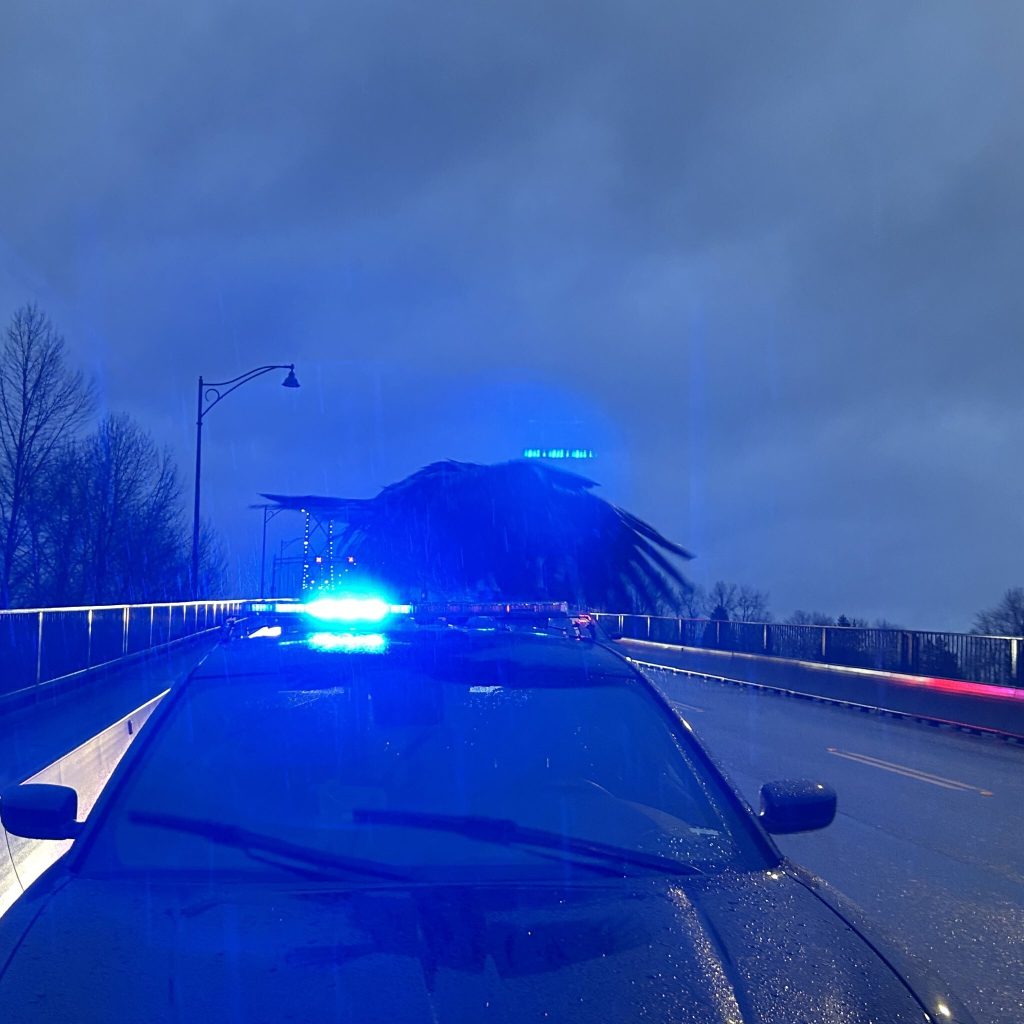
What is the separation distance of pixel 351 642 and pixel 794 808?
1.83 metres

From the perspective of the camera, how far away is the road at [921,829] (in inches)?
240

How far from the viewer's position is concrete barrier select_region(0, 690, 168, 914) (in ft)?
23.9

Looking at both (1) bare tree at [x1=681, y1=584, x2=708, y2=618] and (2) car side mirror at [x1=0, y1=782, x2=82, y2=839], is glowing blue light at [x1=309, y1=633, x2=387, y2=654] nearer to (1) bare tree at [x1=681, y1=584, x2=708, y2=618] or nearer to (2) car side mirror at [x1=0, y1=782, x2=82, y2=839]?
(2) car side mirror at [x1=0, y1=782, x2=82, y2=839]

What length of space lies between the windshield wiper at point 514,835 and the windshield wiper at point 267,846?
0.23 meters

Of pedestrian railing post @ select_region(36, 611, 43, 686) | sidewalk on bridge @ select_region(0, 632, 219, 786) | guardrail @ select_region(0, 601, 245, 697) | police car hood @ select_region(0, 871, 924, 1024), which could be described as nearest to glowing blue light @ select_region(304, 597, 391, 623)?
police car hood @ select_region(0, 871, 924, 1024)

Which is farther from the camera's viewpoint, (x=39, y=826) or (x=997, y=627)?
(x=997, y=627)

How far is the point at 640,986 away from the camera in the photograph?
2.76 m

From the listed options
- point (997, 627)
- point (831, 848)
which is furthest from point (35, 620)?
point (997, 627)

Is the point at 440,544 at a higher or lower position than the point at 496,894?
higher

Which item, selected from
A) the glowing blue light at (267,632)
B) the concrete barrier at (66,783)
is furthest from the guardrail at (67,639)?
the glowing blue light at (267,632)

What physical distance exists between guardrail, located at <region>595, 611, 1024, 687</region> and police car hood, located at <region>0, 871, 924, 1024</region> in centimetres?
1709

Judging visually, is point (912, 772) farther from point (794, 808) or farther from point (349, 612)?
point (794, 808)

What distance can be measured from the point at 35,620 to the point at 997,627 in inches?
906

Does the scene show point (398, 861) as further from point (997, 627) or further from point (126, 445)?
point (126, 445)
